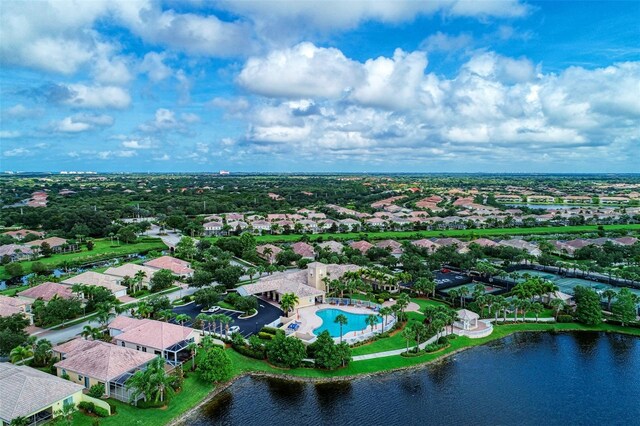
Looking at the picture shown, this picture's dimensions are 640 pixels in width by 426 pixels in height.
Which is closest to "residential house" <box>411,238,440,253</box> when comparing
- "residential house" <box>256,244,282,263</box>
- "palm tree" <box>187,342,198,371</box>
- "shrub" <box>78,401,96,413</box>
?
"residential house" <box>256,244,282,263</box>

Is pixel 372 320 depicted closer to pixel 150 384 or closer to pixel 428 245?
pixel 150 384

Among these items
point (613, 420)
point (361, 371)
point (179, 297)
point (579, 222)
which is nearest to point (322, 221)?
point (179, 297)

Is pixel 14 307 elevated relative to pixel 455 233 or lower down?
elevated

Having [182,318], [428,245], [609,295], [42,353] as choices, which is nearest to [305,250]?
[428,245]

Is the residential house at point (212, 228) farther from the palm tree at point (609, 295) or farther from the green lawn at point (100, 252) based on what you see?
the palm tree at point (609, 295)

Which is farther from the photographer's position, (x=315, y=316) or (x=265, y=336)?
(x=315, y=316)

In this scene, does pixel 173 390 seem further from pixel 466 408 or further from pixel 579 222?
pixel 579 222

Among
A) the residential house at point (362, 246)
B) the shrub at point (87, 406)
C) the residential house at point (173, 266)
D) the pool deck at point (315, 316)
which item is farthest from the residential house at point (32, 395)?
the residential house at point (362, 246)
